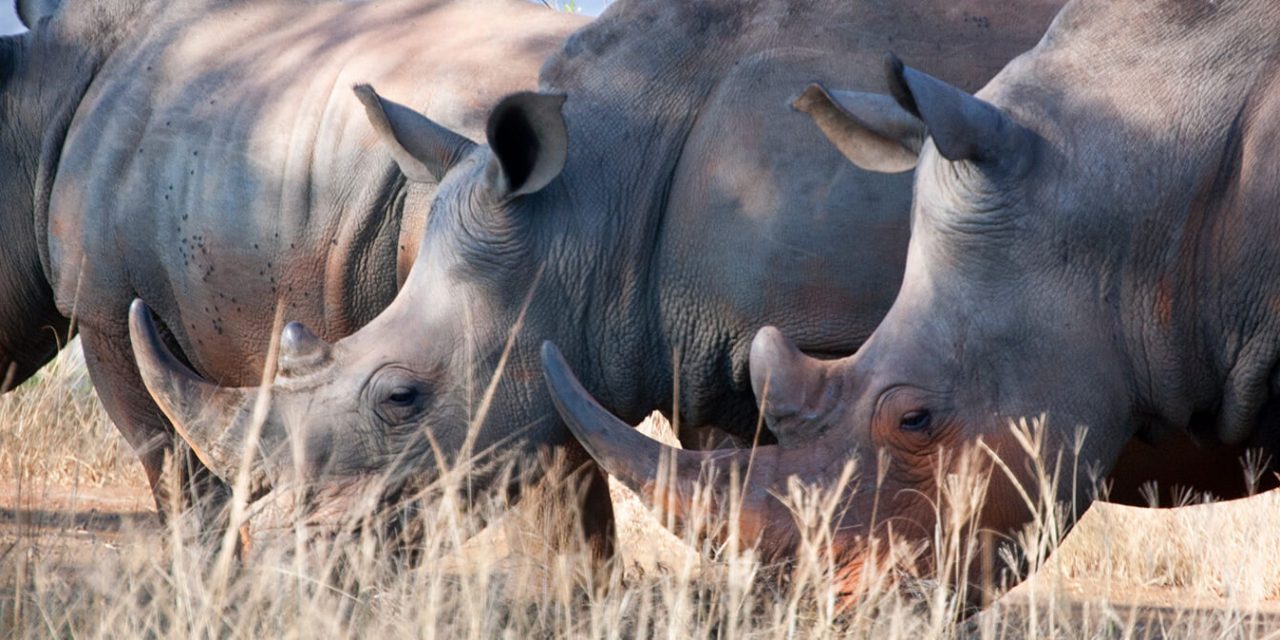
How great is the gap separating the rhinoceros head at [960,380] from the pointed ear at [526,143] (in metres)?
0.79

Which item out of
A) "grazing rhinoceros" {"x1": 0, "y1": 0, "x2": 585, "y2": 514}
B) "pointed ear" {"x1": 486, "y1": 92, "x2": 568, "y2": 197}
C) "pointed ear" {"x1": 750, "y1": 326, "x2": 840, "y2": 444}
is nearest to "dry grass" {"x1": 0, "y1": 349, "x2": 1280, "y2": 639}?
"pointed ear" {"x1": 750, "y1": 326, "x2": 840, "y2": 444}

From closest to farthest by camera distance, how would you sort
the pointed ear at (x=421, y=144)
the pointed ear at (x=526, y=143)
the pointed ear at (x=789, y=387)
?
the pointed ear at (x=789, y=387), the pointed ear at (x=526, y=143), the pointed ear at (x=421, y=144)

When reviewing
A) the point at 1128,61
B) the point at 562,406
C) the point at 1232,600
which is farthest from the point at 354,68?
the point at 1232,600

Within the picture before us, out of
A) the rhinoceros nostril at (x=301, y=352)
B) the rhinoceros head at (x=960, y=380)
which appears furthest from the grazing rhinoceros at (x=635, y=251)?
the rhinoceros head at (x=960, y=380)

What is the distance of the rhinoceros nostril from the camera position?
5.30m

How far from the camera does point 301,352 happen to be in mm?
5309

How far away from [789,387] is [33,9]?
174 inches

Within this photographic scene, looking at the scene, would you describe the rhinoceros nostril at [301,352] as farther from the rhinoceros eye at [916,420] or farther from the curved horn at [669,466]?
the rhinoceros eye at [916,420]

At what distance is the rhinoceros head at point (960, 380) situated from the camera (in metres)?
4.55

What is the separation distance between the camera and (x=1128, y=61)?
4773 mm

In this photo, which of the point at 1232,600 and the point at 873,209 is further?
the point at 873,209

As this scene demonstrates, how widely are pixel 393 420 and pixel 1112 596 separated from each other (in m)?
2.50

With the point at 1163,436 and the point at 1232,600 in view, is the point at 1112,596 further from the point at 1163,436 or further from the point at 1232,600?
the point at 1232,600

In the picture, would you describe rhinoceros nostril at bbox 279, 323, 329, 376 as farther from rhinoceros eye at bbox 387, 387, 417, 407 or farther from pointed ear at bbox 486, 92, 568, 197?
pointed ear at bbox 486, 92, 568, 197
